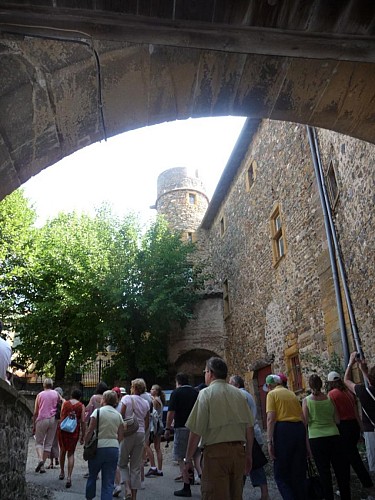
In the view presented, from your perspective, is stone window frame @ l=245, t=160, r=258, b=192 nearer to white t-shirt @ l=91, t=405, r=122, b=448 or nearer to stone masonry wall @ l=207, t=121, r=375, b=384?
stone masonry wall @ l=207, t=121, r=375, b=384

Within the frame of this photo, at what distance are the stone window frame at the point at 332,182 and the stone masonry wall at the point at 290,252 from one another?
0.69 feet

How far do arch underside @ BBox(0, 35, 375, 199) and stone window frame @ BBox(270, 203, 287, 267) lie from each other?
7.34m

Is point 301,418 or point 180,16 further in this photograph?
point 301,418

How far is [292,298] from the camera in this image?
991cm

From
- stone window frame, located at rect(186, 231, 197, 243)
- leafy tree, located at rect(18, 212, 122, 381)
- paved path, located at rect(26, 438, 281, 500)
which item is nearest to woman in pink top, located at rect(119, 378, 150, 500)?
paved path, located at rect(26, 438, 281, 500)

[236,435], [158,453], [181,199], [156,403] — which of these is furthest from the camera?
[181,199]

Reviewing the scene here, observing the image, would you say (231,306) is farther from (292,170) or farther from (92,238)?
(292,170)

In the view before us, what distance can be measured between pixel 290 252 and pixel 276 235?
1281mm

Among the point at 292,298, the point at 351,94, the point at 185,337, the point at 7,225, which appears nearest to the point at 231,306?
the point at 185,337

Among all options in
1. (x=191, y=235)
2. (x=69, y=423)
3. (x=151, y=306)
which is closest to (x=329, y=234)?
(x=69, y=423)

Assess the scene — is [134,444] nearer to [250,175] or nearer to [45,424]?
[45,424]

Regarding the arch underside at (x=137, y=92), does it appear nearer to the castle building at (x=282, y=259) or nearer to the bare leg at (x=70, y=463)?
the castle building at (x=282, y=259)

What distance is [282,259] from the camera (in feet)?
34.8

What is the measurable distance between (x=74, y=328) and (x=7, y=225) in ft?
14.0
